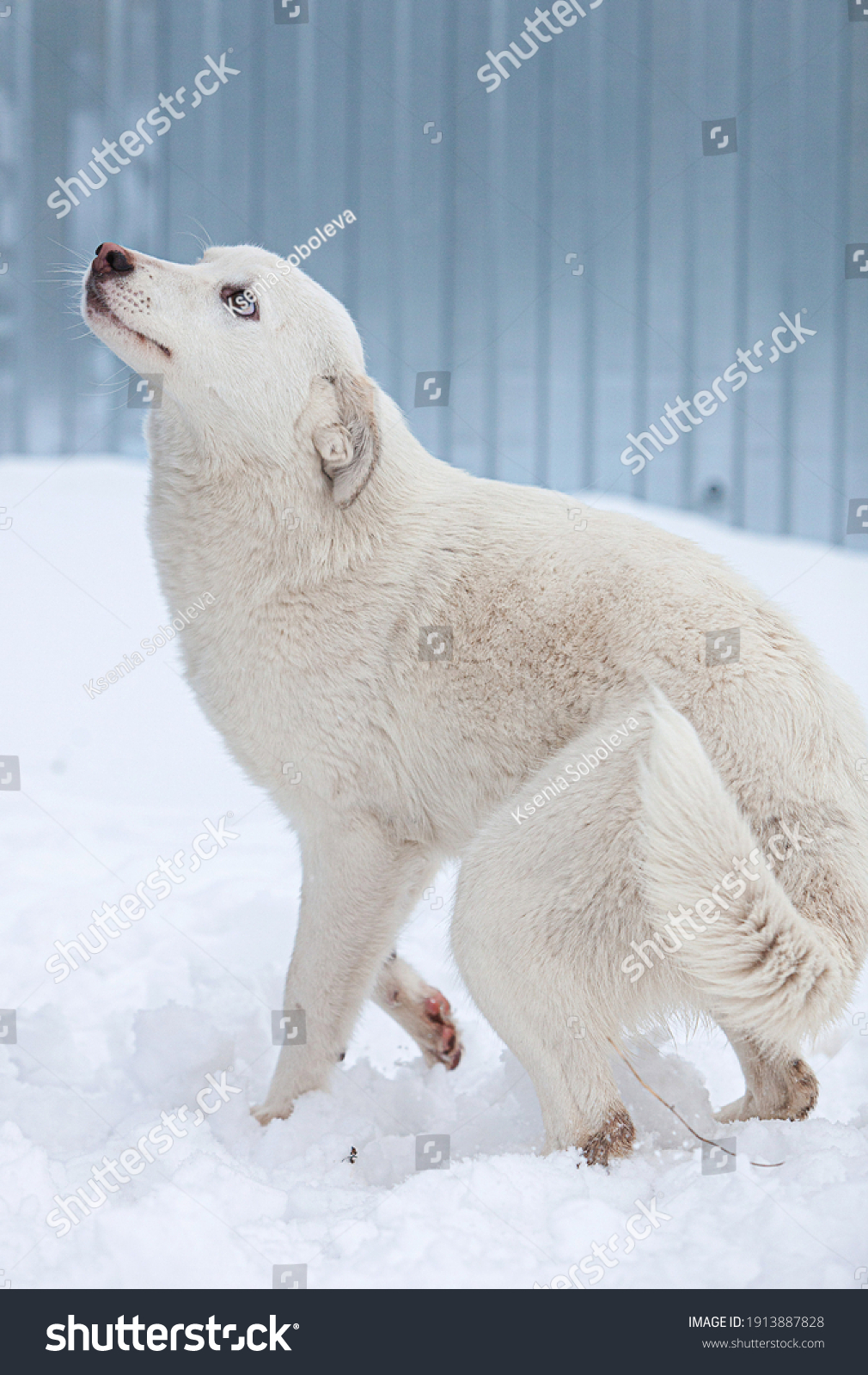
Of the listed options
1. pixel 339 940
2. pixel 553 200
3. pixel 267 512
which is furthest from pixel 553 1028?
pixel 553 200

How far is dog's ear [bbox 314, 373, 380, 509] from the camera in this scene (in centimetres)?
237

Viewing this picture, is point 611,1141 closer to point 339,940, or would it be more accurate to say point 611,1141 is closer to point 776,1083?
point 776,1083

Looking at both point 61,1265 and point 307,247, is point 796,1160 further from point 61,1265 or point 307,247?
point 307,247

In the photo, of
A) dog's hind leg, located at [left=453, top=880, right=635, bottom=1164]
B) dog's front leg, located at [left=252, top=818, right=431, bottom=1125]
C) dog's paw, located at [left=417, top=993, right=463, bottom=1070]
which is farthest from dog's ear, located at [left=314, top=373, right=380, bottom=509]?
dog's paw, located at [left=417, top=993, right=463, bottom=1070]

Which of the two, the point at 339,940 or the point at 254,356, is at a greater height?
the point at 254,356

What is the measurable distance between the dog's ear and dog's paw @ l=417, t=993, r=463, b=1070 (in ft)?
4.53

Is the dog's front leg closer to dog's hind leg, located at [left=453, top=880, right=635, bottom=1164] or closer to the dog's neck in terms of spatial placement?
dog's hind leg, located at [left=453, top=880, right=635, bottom=1164]

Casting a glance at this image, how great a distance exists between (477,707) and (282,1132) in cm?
107

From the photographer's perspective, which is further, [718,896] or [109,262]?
[109,262]

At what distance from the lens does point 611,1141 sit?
75.2 inches

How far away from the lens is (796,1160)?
6.08 feet

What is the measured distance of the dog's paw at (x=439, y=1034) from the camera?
2758mm

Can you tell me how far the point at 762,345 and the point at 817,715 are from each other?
4226 millimetres

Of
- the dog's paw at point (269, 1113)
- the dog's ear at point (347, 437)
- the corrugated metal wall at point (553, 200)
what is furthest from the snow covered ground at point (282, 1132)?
the corrugated metal wall at point (553, 200)
